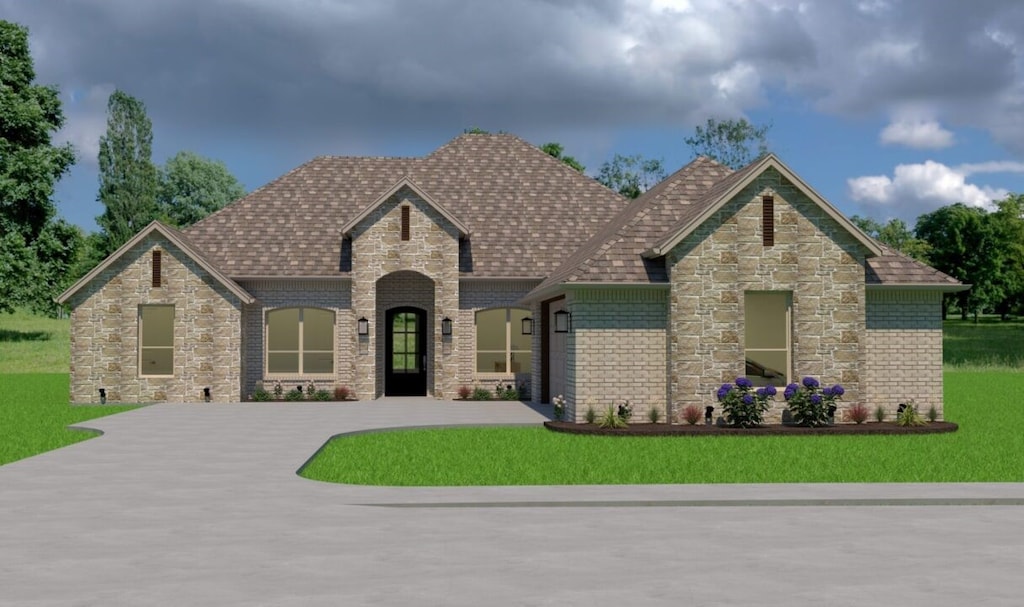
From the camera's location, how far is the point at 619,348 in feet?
71.6

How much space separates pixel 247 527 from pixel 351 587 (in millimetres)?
2832

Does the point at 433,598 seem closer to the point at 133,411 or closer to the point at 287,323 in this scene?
the point at 133,411

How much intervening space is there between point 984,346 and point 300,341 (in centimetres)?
5912

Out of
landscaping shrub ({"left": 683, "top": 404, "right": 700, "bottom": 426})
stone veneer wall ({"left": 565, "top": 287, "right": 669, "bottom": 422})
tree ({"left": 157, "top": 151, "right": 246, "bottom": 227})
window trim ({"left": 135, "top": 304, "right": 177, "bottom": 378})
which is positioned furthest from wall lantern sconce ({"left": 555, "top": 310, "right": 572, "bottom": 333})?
tree ({"left": 157, "top": 151, "right": 246, "bottom": 227})

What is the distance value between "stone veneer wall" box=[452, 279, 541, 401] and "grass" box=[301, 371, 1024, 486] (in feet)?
31.1

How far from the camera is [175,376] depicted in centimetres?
2895

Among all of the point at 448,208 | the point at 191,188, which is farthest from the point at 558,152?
the point at 191,188

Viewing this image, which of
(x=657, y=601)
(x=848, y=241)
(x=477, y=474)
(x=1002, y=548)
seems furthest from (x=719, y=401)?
(x=657, y=601)

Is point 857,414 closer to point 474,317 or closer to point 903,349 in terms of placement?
point 903,349

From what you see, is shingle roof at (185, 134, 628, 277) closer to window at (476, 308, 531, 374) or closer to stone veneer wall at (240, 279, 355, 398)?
stone veneer wall at (240, 279, 355, 398)

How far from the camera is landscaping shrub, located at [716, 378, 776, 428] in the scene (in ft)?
67.9

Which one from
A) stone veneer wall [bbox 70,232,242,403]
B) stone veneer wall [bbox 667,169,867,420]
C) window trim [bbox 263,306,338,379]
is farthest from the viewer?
window trim [bbox 263,306,338,379]

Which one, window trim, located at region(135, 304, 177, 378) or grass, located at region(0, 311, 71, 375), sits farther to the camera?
grass, located at region(0, 311, 71, 375)

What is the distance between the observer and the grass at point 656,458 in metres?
14.0
